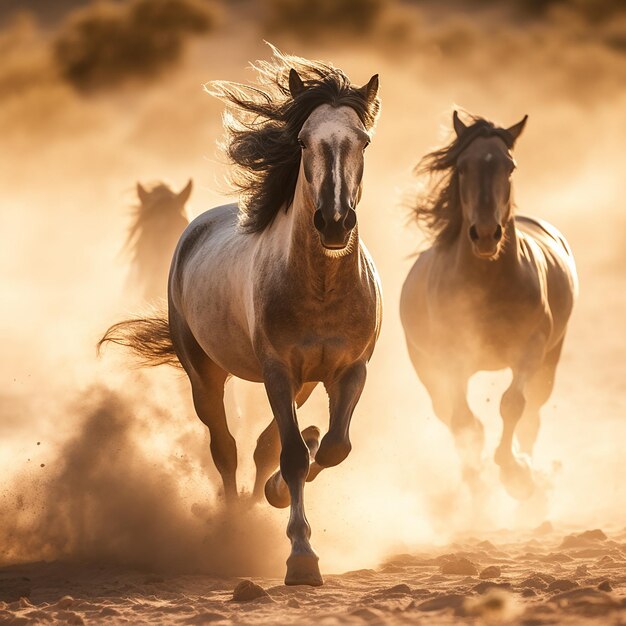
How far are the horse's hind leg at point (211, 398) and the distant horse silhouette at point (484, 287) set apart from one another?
6.58ft

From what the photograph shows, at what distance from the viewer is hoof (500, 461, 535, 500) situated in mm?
8328

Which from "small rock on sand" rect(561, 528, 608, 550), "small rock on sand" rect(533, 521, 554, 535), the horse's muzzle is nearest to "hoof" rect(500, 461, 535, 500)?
"small rock on sand" rect(533, 521, 554, 535)

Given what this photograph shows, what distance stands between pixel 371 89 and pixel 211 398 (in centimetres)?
229

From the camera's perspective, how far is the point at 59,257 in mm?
29750

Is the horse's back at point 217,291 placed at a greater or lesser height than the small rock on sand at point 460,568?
greater

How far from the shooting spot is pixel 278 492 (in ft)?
19.6

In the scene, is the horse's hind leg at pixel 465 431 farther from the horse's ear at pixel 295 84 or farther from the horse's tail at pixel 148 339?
the horse's ear at pixel 295 84

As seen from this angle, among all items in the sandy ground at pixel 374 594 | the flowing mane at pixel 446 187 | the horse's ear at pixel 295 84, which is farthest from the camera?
the flowing mane at pixel 446 187

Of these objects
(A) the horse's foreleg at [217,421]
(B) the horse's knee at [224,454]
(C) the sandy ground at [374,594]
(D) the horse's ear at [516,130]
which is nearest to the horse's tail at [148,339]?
(A) the horse's foreleg at [217,421]

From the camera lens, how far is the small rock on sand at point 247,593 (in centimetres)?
503

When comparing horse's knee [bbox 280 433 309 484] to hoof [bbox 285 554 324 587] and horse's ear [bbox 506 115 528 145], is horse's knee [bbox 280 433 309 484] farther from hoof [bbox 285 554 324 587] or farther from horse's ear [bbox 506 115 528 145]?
horse's ear [bbox 506 115 528 145]

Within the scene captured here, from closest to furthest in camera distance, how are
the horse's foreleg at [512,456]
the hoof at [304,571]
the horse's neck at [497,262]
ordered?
the hoof at [304,571]
the horse's foreleg at [512,456]
the horse's neck at [497,262]

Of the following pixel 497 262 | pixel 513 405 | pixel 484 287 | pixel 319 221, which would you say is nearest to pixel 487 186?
pixel 497 262

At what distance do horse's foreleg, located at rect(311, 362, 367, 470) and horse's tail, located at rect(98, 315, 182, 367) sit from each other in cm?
217
